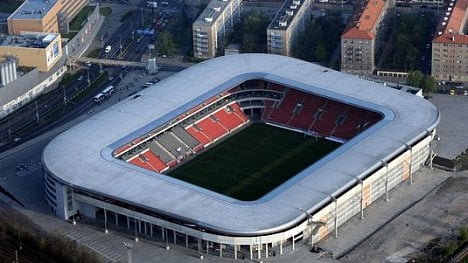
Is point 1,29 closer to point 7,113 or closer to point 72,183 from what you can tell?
point 7,113

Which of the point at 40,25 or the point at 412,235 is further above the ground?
the point at 40,25

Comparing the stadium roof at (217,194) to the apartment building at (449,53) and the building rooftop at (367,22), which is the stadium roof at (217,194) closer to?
the building rooftop at (367,22)

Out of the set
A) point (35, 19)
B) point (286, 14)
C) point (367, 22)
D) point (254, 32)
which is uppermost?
point (35, 19)

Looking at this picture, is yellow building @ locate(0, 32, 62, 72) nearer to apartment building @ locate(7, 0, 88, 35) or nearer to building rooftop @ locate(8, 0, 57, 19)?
apartment building @ locate(7, 0, 88, 35)

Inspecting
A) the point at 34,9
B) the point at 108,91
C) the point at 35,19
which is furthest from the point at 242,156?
the point at 34,9

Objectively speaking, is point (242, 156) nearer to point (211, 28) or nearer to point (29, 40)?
point (211, 28)

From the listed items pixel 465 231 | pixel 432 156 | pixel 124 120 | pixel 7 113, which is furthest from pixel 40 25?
pixel 465 231

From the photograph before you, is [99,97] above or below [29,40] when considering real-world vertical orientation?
below
